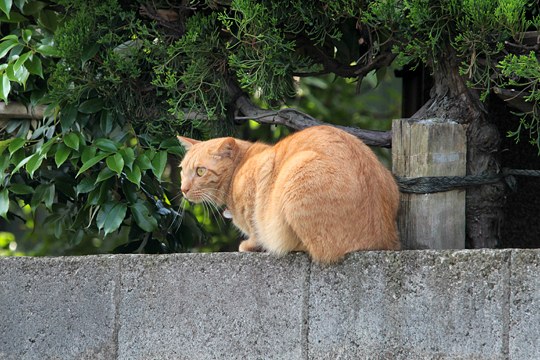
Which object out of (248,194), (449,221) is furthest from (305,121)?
(449,221)

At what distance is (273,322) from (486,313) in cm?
92

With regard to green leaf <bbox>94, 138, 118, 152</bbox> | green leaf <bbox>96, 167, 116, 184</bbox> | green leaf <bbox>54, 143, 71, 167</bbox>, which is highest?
green leaf <bbox>94, 138, 118, 152</bbox>

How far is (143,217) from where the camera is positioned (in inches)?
186

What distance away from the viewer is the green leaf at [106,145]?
4500 millimetres

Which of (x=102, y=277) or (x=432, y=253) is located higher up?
(x=432, y=253)

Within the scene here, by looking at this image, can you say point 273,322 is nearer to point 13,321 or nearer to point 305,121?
point 305,121

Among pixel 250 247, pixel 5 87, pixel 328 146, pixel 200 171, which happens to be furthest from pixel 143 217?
pixel 328 146

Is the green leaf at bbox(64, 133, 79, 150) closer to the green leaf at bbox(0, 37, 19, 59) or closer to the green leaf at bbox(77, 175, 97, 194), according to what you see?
the green leaf at bbox(77, 175, 97, 194)

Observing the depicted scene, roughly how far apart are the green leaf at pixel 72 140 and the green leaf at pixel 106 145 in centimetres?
10

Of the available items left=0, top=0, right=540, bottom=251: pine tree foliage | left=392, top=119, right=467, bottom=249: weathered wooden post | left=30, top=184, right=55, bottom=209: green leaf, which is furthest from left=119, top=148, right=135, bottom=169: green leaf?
left=392, top=119, right=467, bottom=249: weathered wooden post

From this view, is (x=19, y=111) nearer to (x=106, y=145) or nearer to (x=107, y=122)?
(x=107, y=122)

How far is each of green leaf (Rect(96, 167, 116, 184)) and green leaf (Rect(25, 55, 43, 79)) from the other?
23.3 inches

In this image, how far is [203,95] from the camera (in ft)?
14.4

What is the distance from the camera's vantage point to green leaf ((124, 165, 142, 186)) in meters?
4.38
